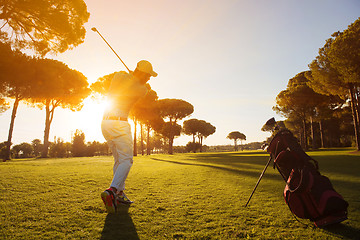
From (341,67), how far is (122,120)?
76.9 feet

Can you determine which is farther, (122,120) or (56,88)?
(56,88)

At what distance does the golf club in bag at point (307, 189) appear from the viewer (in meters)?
2.32

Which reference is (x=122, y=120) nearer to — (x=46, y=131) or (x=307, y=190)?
(x=307, y=190)

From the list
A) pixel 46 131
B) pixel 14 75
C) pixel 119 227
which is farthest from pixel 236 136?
pixel 119 227

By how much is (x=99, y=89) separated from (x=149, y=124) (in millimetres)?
14526

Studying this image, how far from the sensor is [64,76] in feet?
91.2

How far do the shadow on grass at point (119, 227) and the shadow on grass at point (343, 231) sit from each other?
2.28m

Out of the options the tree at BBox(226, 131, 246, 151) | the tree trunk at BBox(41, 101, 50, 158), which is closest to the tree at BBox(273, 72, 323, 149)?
the tree trunk at BBox(41, 101, 50, 158)

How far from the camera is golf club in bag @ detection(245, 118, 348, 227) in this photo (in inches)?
91.2

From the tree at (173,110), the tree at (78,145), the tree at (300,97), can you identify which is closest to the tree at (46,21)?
the tree at (300,97)

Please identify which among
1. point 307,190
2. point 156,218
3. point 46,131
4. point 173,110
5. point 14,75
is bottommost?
point 156,218

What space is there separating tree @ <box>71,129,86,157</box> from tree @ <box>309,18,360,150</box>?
52695 millimetres

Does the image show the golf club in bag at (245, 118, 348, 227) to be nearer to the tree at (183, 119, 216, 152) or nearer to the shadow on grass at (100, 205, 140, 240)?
the shadow on grass at (100, 205, 140, 240)

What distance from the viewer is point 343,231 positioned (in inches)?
90.8
